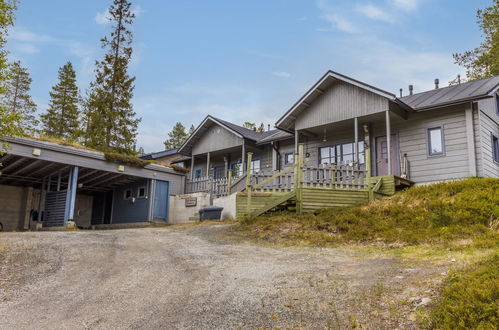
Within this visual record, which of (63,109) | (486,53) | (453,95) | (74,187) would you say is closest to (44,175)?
(74,187)

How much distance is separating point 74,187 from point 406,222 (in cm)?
1304

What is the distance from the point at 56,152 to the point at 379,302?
15.1m

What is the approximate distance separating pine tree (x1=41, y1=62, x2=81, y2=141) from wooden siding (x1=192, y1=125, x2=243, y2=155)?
20467 millimetres

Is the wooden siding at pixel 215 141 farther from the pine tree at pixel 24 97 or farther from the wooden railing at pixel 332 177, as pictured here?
the pine tree at pixel 24 97

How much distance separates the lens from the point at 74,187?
708 inches

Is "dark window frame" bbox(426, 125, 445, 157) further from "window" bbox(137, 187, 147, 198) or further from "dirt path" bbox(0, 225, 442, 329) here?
"window" bbox(137, 187, 147, 198)

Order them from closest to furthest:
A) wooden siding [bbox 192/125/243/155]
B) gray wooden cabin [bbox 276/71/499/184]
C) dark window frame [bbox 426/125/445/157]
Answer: gray wooden cabin [bbox 276/71/499/184] → dark window frame [bbox 426/125/445/157] → wooden siding [bbox 192/125/243/155]

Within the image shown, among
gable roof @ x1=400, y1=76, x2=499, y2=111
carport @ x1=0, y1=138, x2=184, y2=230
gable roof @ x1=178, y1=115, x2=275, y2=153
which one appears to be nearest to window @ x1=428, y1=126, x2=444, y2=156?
gable roof @ x1=400, y1=76, x2=499, y2=111

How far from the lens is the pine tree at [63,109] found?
4072cm

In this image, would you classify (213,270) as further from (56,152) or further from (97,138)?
(97,138)

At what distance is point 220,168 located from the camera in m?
25.8

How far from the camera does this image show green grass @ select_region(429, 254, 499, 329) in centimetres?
451

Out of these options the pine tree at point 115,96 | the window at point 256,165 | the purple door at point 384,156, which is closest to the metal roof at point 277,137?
the window at point 256,165

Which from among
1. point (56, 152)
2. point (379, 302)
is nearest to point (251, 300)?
point (379, 302)
